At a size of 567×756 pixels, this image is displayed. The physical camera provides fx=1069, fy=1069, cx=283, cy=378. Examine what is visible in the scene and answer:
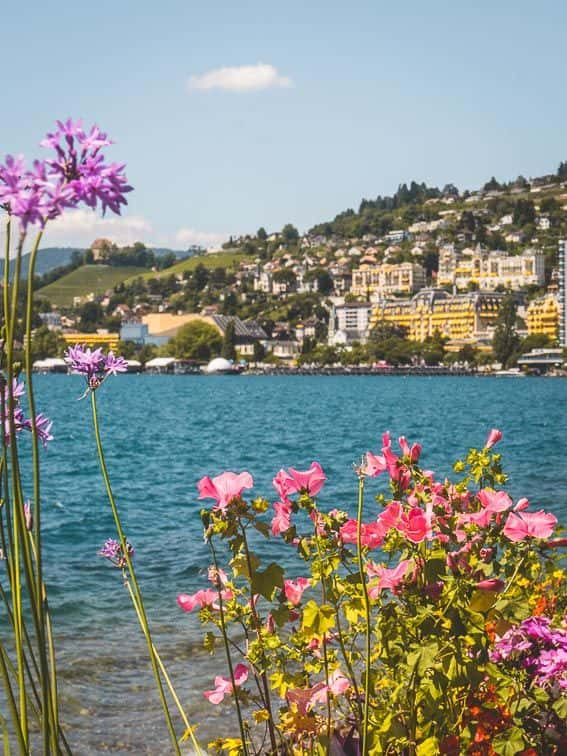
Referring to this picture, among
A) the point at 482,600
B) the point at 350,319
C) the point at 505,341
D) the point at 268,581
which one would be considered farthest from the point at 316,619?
the point at 350,319

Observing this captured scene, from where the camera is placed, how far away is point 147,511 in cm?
1571

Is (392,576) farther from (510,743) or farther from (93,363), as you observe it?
(93,363)

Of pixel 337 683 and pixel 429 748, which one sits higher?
pixel 337 683

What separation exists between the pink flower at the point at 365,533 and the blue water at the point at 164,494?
338 mm

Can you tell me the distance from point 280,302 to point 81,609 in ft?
600

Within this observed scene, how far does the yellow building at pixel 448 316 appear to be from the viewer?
149750 mm

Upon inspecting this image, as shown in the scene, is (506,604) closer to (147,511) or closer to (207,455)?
(147,511)

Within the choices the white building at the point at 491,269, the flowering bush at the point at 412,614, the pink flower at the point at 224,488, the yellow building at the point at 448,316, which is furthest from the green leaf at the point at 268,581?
the white building at the point at 491,269

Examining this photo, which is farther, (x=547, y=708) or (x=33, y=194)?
(x=547, y=708)

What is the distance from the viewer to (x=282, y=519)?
2.28 metres

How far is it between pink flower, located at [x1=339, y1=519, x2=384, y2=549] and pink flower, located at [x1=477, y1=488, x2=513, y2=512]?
0.26m

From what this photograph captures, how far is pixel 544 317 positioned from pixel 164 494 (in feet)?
440

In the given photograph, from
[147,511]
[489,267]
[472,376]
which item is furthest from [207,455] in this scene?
[489,267]

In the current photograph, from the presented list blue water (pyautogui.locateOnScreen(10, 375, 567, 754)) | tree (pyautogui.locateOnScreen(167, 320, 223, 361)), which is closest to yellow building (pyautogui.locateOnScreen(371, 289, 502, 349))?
tree (pyautogui.locateOnScreen(167, 320, 223, 361))
